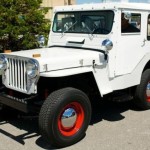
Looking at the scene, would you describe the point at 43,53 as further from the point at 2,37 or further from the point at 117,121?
the point at 2,37

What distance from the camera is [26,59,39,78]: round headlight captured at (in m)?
4.54

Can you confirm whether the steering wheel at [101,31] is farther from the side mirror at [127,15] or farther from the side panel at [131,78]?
the side panel at [131,78]

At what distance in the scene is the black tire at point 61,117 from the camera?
4.43 meters

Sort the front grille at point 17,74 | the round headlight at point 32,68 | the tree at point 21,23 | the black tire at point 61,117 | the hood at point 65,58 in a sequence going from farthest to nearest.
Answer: the tree at point 21,23
the front grille at point 17,74
the hood at point 65,58
the round headlight at point 32,68
the black tire at point 61,117

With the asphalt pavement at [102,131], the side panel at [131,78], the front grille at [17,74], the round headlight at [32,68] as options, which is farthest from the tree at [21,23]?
the round headlight at [32,68]

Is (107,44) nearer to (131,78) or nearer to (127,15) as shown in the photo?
(127,15)

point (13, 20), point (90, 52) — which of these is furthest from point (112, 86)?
point (13, 20)

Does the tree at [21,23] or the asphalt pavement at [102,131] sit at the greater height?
the tree at [21,23]

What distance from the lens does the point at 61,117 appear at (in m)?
4.67

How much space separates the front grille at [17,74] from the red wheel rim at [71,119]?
65cm

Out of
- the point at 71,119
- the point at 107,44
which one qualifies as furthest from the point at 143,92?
the point at 71,119

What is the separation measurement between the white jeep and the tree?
6.93 feet

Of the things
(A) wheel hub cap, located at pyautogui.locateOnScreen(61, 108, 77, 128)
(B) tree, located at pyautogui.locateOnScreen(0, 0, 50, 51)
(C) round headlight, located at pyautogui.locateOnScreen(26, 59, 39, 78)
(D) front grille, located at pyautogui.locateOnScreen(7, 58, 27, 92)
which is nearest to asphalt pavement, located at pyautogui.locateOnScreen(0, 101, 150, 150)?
(A) wheel hub cap, located at pyautogui.locateOnScreen(61, 108, 77, 128)

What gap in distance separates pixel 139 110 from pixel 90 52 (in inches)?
69.2
